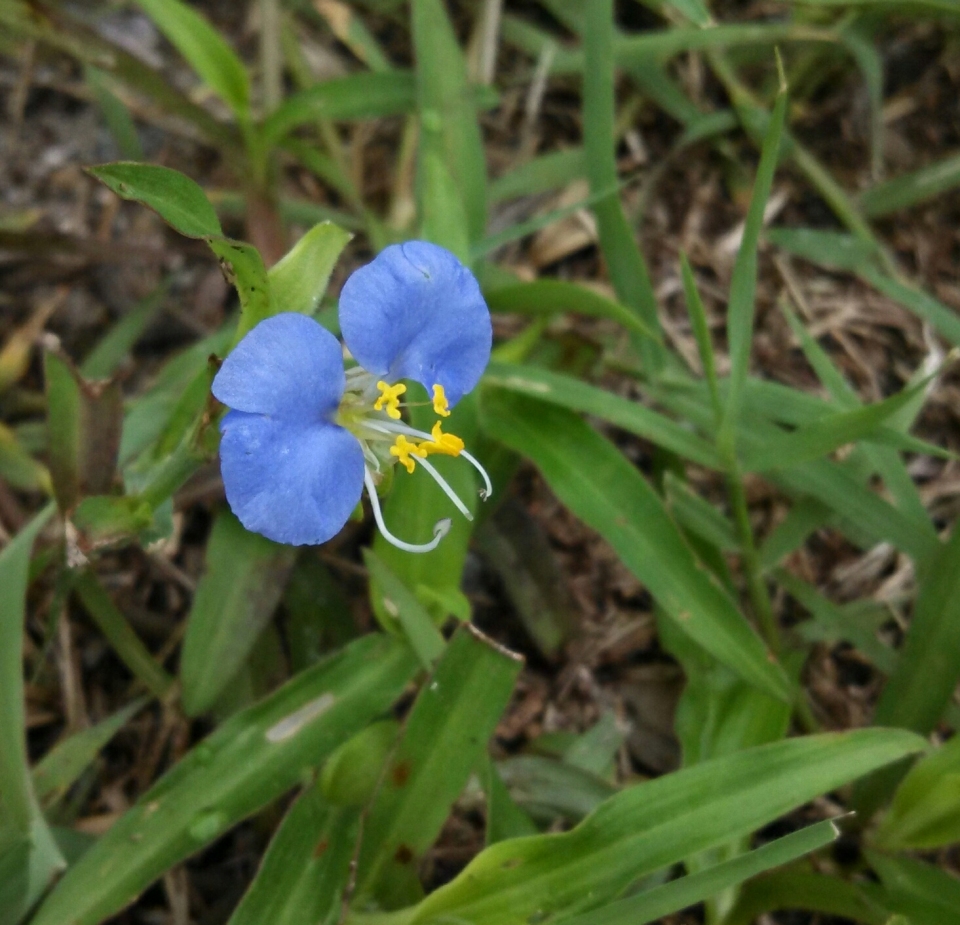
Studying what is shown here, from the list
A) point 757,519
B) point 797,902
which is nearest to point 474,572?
point 757,519

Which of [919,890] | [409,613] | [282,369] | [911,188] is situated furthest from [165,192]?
[911,188]

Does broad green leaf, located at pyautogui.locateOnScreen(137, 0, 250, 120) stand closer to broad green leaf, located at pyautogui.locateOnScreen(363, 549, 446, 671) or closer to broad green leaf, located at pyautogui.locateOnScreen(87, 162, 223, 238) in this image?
broad green leaf, located at pyautogui.locateOnScreen(87, 162, 223, 238)

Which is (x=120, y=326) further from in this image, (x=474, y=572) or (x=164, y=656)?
(x=474, y=572)

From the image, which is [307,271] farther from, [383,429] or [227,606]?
[227,606]

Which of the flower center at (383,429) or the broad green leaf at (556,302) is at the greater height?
the flower center at (383,429)

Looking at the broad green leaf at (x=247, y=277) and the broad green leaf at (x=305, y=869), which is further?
the broad green leaf at (x=305, y=869)

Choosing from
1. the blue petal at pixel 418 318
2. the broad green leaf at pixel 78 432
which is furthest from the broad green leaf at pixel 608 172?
the broad green leaf at pixel 78 432

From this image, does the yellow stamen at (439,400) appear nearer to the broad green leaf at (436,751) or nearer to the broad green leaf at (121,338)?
the broad green leaf at (436,751)
